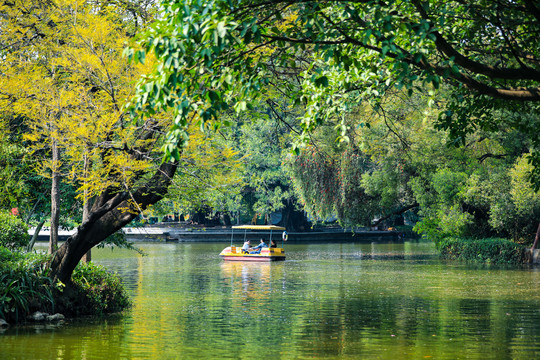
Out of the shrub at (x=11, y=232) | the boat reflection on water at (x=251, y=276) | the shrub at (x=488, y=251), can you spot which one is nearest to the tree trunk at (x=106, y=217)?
the shrub at (x=11, y=232)

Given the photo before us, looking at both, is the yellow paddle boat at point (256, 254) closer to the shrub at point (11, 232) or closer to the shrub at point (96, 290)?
the shrub at point (11, 232)

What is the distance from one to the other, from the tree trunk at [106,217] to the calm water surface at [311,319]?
1479 mm

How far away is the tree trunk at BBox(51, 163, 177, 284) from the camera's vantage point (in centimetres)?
1552

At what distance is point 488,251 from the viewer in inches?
1449

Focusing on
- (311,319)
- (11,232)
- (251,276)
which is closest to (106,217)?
(11,232)

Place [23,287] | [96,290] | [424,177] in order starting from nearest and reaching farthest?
[23,287], [96,290], [424,177]

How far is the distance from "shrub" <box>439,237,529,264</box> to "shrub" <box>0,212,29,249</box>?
26.0 m

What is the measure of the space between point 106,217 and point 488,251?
1047 inches

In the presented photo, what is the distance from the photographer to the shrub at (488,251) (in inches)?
1401

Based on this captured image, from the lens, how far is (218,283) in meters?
27.4

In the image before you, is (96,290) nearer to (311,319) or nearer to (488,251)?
(311,319)

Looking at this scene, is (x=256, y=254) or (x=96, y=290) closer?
(x=96, y=290)

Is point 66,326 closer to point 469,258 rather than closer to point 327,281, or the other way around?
→ point 327,281

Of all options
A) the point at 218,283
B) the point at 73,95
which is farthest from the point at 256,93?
the point at 218,283
